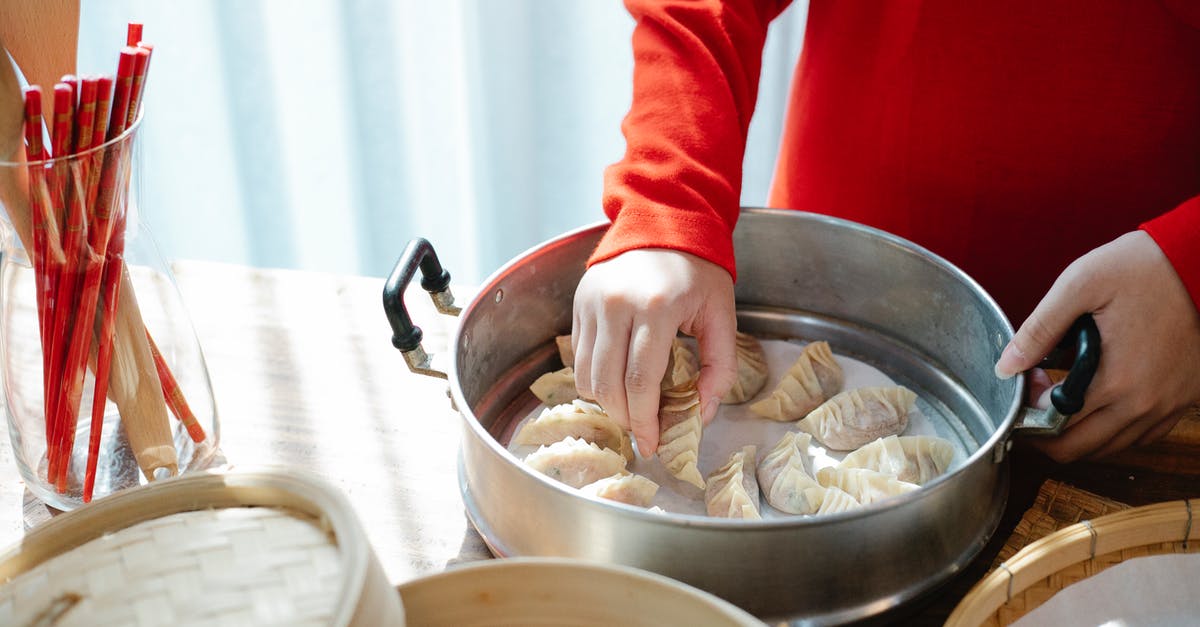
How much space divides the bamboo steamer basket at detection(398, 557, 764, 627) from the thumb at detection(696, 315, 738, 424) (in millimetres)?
298

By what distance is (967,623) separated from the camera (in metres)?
0.64

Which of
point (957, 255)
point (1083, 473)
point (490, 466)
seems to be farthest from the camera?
point (957, 255)

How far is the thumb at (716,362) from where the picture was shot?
0.90 m

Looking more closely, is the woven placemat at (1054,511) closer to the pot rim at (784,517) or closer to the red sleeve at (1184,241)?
the pot rim at (784,517)

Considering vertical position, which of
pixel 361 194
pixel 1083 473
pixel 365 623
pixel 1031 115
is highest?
pixel 1031 115

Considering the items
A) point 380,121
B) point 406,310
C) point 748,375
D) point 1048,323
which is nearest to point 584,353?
point 406,310

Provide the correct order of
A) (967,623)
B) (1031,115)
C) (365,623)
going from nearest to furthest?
(365,623) → (967,623) → (1031,115)

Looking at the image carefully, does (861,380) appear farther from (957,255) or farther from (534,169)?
(534,169)

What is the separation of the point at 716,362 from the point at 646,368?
9 centimetres

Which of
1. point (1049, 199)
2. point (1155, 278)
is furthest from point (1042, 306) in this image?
point (1049, 199)

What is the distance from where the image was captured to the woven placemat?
785 mm

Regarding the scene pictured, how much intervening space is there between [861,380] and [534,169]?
4.42ft

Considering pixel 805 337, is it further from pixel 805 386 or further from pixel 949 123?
pixel 949 123

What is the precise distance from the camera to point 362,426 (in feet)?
3.23
